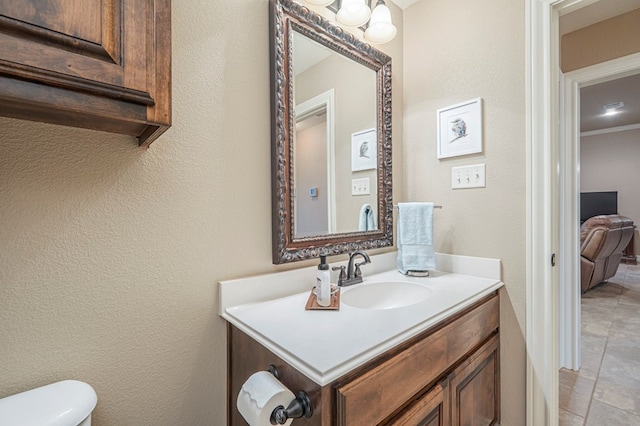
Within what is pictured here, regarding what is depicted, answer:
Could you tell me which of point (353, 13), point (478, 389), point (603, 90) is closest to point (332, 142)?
point (353, 13)

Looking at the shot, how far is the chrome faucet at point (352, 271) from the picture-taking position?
1283mm

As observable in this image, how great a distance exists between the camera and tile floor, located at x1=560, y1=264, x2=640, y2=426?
1581 millimetres

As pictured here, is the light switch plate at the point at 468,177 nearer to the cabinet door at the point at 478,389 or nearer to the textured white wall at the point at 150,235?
the cabinet door at the point at 478,389

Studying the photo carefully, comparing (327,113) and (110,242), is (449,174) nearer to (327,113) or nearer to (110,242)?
(327,113)

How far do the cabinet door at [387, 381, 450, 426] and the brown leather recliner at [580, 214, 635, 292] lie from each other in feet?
11.9

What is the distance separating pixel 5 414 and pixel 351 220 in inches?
48.5

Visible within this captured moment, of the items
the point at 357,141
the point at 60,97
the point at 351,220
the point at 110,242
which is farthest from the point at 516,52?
the point at 110,242

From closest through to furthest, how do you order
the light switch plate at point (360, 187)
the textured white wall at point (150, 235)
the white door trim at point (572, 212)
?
the textured white wall at point (150, 235), the light switch plate at point (360, 187), the white door trim at point (572, 212)

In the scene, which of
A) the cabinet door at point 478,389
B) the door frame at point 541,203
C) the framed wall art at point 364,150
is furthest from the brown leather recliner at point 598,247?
the framed wall art at point 364,150

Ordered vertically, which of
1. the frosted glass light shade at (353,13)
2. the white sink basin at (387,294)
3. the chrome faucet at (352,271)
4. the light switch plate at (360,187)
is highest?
the frosted glass light shade at (353,13)

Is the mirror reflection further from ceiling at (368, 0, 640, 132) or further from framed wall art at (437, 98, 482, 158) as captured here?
ceiling at (368, 0, 640, 132)

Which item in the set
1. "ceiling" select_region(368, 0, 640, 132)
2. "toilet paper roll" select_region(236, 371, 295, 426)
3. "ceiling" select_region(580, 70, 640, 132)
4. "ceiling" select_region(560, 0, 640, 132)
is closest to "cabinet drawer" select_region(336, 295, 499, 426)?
"toilet paper roll" select_region(236, 371, 295, 426)

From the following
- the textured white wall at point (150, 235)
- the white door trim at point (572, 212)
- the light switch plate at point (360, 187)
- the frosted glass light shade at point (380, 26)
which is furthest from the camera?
the white door trim at point (572, 212)

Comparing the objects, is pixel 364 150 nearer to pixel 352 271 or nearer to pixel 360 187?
pixel 360 187
